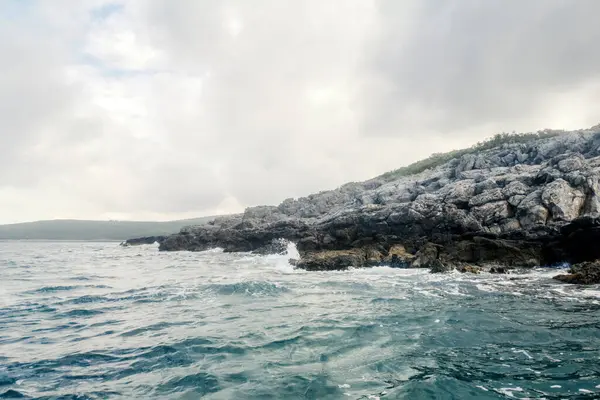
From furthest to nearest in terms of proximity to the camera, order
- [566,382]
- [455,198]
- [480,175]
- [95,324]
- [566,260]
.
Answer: [480,175] < [455,198] < [566,260] < [95,324] < [566,382]

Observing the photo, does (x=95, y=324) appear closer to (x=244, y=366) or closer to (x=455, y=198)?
(x=244, y=366)

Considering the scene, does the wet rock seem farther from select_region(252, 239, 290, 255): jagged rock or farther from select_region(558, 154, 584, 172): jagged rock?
select_region(252, 239, 290, 255): jagged rock

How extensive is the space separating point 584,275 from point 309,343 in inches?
782

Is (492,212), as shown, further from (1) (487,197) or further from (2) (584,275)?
(2) (584,275)

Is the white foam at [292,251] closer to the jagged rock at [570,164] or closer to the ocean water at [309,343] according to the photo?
the ocean water at [309,343]

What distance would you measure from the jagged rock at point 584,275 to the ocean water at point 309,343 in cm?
116

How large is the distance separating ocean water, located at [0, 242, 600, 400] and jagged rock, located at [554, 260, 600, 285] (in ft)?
3.81

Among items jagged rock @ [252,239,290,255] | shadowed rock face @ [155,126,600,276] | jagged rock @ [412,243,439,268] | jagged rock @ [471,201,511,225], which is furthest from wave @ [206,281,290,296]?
jagged rock @ [252,239,290,255]

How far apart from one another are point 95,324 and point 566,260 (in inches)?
1339

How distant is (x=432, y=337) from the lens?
12977 mm

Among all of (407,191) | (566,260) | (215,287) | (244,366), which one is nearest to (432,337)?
(244,366)

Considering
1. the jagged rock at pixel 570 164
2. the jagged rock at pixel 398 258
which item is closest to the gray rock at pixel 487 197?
the jagged rock at pixel 570 164

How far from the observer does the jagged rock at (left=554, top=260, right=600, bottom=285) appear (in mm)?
22405

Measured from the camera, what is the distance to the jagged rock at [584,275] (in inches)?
882
